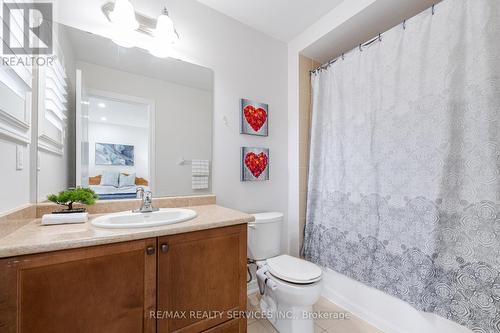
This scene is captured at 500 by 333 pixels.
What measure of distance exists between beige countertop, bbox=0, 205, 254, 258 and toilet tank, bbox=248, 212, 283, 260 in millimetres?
613

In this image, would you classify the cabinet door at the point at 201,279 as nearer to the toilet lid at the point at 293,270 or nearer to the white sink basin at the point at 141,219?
the white sink basin at the point at 141,219

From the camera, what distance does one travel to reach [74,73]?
128cm

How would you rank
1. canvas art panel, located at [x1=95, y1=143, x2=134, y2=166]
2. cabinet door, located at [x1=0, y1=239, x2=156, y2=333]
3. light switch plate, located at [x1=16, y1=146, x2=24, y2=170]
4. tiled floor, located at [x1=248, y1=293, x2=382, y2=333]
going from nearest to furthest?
1. cabinet door, located at [x1=0, y1=239, x2=156, y2=333]
2. light switch plate, located at [x1=16, y1=146, x2=24, y2=170]
3. canvas art panel, located at [x1=95, y1=143, x2=134, y2=166]
4. tiled floor, located at [x1=248, y1=293, x2=382, y2=333]

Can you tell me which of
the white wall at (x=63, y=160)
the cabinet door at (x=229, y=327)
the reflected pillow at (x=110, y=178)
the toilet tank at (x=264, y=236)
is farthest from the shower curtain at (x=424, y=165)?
the white wall at (x=63, y=160)

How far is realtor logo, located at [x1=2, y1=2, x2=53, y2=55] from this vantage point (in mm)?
879

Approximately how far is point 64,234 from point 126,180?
0.58m

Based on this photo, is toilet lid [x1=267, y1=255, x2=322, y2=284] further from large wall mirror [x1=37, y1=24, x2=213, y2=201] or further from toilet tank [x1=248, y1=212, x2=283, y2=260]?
large wall mirror [x1=37, y1=24, x2=213, y2=201]

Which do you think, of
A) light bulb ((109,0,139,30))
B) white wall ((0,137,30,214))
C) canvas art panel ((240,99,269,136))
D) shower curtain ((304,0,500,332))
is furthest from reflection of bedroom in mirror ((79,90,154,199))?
shower curtain ((304,0,500,332))

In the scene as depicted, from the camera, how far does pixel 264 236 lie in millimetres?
1711

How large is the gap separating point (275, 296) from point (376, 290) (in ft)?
2.51

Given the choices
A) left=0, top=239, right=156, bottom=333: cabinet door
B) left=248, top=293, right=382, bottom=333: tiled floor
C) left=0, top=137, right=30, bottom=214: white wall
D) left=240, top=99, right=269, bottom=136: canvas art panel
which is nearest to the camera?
left=0, top=239, right=156, bottom=333: cabinet door

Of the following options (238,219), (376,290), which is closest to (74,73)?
→ (238,219)

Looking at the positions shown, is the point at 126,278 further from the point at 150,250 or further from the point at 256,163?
the point at 256,163

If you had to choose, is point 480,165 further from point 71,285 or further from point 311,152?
point 71,285
